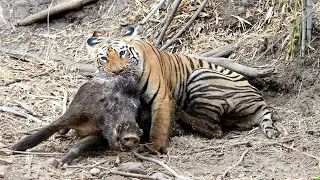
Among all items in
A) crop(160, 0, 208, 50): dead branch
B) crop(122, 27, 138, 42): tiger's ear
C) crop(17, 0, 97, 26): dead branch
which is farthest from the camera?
crop(17, 0, 97, 26): dead branch

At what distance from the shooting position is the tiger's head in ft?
19.1

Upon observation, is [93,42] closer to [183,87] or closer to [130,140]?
[183,87]

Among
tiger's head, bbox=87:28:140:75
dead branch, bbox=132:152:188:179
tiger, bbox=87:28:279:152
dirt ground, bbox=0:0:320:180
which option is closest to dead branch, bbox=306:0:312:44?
dirt ground, bbox=0:0:320:180

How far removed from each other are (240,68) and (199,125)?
1179 millimetres

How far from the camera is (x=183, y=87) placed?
6.65 meters

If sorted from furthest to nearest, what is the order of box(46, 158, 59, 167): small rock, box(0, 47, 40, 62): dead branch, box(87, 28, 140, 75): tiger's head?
box(0, 47, 40, 62): dead branch < box(87, 28, 140, 75): tiger's head < box(46, 158, 59, 167): small rock

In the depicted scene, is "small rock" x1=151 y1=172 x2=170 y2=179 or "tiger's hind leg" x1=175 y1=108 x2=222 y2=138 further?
"tiger's hind leg" x1=175 y1=108 x2=222 y2=138

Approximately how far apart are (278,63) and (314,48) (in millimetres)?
440

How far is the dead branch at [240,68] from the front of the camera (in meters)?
6.79

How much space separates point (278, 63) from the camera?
23.2ft

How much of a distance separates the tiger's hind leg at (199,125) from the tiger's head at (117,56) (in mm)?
647

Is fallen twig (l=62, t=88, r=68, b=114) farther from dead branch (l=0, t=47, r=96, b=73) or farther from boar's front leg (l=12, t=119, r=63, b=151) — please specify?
boar's front leg (l=12, t=119, r=63, b=151)

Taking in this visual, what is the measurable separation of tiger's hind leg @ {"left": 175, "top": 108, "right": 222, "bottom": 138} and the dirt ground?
11 centimetres

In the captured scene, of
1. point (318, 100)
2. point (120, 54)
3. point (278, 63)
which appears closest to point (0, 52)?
point (120, 54)
